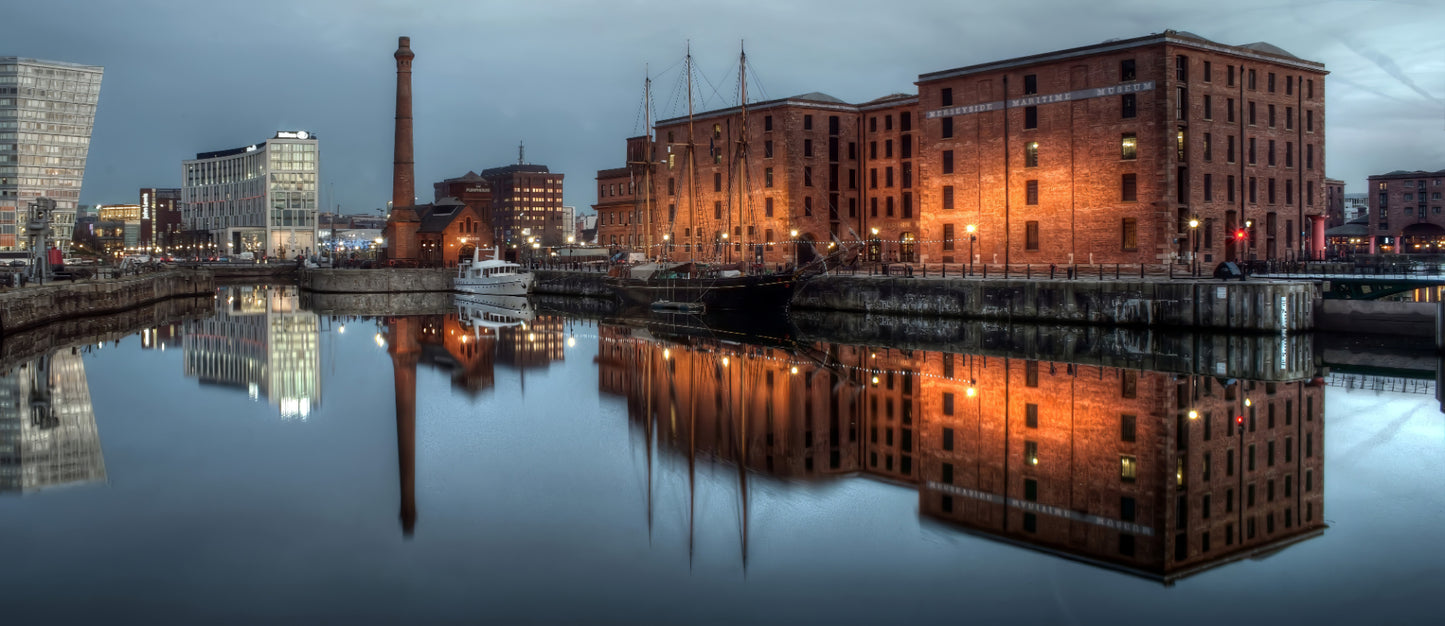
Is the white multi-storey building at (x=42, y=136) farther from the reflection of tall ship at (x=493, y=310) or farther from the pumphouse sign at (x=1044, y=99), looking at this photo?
the pumphouse sign at (x=1044, y=99)

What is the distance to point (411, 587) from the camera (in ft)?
38.7

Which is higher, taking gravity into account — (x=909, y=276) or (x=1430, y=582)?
(x=909, y=276)

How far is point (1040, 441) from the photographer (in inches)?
787

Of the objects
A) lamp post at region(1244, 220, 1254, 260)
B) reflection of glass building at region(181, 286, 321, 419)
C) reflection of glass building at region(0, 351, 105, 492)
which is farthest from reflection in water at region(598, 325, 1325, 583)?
lamp post at region(1244, 220, 1254, 260)

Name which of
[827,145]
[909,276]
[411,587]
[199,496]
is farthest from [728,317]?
[411,587]

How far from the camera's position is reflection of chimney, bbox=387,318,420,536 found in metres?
15.6

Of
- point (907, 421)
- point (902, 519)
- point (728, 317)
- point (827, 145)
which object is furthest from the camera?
point (827, 145)

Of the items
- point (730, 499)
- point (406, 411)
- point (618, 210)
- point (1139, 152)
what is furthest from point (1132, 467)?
point (618, 210)

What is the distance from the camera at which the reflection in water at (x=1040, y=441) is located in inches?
561

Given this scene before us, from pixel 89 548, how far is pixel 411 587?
4632 mm

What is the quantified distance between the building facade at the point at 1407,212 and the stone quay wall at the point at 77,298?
108384 mm

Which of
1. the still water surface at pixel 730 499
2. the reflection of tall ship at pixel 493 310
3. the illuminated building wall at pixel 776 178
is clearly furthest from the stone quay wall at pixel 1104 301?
the illuminated building wall at pixel 776 178

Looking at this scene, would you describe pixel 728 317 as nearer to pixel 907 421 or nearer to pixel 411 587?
pixel 907 421

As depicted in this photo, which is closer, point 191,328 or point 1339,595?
point 1339,595
